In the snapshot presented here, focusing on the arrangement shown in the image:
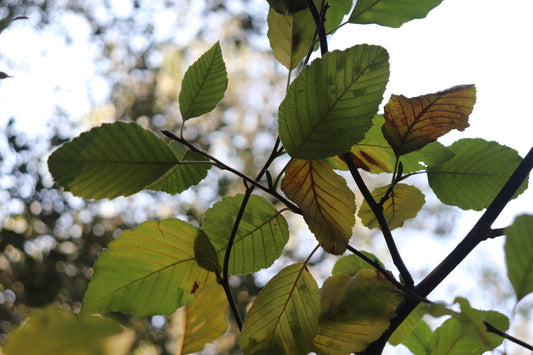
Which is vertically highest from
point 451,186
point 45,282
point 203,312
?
point 451,186

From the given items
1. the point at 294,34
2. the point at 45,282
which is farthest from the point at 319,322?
the point at 45,282

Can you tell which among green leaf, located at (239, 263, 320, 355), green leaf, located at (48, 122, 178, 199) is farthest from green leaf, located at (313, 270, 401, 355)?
green leaf, located at (48, 122, 178, 199)

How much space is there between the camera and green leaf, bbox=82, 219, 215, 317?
0.82 ft

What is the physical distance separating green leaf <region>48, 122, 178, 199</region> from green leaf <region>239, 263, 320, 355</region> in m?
0.09

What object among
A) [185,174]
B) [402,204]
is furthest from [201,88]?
[402,204]

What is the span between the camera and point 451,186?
0.98 feet

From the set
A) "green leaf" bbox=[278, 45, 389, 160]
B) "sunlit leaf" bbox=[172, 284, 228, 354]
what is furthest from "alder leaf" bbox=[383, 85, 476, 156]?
"sunlit leaf" bbox=[172, 284, 228, 354]

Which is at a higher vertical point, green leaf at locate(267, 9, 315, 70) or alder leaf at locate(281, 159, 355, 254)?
green leaf at locate(267, 9, 315, 70)

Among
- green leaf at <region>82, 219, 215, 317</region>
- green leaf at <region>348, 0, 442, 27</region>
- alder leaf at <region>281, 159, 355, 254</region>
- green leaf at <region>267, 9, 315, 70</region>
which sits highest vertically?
green leaf at <region>348, 0, 442, 27</region>

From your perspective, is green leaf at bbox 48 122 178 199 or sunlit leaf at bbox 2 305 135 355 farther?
green leaf at bbox 48 122 178 199

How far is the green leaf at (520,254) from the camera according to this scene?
0.18 metres

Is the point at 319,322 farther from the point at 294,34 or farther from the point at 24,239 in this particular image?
the point at 24,239

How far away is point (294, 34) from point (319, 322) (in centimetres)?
18

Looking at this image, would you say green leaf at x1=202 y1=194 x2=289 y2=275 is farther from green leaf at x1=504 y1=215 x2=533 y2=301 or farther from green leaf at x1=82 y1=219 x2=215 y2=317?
green leaf at x1=504 y1=215 x2=533 y2=301
